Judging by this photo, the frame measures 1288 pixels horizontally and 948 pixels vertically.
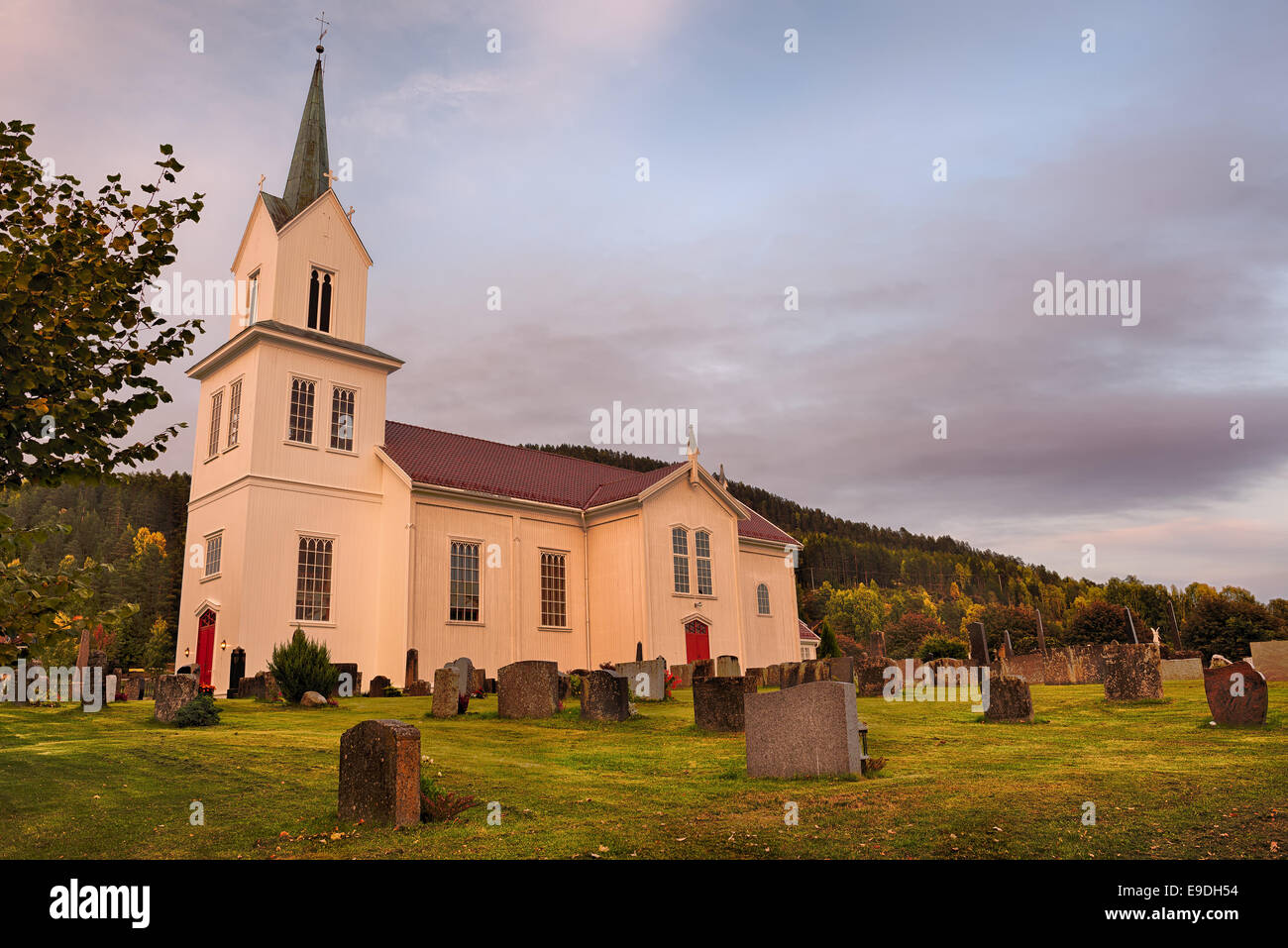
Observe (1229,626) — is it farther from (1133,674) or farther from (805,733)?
(805,733)

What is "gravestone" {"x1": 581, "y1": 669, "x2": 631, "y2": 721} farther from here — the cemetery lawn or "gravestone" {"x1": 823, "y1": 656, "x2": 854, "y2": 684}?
"gravestone" {"x1": 823, "y1": 656, "x2": 854, "y2": 684}

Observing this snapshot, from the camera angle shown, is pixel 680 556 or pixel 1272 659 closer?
pixel 1272 659

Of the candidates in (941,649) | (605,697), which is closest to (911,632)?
(941,649)

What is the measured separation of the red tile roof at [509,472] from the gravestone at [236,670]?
25.8 ft


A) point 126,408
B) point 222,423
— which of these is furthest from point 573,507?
point 126,408

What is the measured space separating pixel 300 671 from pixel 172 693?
411 cm

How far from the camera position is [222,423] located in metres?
29.2

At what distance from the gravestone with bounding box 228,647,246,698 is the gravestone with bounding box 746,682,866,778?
18407 millimetres

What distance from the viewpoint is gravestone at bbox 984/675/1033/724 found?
578 inches

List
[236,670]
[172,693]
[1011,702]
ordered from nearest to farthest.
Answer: [1011,702] < [172,693] < [236,670]

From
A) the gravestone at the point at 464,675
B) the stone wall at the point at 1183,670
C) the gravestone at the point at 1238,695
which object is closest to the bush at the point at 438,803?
the gravestone at the point at 464,675

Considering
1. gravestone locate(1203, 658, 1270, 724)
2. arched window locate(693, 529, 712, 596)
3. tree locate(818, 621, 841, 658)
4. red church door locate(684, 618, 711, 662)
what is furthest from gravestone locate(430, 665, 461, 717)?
tree locate(818, 621, 841, 658)

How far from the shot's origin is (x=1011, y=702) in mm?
14742
